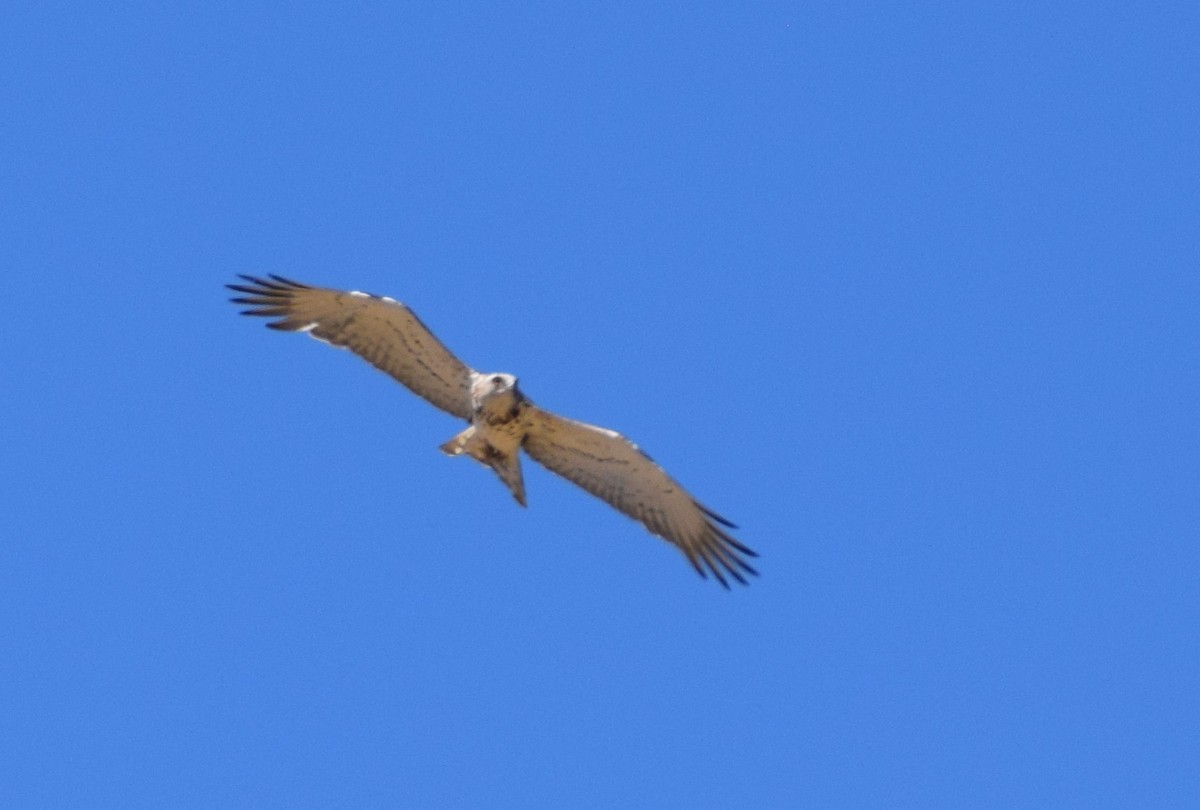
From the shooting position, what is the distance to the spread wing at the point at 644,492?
16.3m

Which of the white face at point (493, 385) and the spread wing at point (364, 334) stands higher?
the spread wing at point (364, 334)

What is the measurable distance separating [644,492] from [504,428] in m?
1.70

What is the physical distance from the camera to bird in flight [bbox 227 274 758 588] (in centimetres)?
1594

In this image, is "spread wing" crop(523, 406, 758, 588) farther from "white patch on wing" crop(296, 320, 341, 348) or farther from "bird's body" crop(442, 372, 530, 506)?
"white patch on wing" crop(296, 320, 341, 348)

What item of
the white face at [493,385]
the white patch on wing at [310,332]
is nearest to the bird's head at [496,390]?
the white face at [493,385]

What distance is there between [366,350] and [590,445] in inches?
92.8

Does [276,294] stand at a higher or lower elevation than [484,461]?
higher

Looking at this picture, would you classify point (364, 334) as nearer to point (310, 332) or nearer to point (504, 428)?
point (310, 332)

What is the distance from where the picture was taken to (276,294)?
16516 millimetres

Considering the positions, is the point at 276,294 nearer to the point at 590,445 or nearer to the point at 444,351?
the point at 444,351

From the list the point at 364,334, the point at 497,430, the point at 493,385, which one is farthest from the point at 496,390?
the point at 364,334

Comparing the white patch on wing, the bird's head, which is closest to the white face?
the bird's head

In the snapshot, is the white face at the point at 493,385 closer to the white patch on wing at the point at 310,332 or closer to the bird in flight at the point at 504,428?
the bird in flight at the point at 504,428

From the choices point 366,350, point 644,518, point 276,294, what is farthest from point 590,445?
point 276,294
